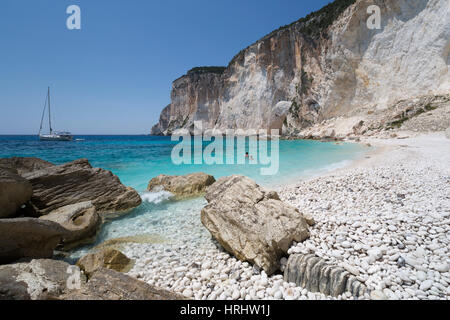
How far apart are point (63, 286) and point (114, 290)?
99 cm

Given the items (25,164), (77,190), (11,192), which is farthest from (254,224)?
(25,164)

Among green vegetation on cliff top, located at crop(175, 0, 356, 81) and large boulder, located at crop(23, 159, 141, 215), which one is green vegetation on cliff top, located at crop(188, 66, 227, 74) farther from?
large boulder, located at crop(23, 159, 141, 215)

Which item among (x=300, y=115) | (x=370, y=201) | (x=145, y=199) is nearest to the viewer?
(x=370, y=201)

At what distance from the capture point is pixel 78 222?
15.1 ft

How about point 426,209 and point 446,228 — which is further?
point 426,209

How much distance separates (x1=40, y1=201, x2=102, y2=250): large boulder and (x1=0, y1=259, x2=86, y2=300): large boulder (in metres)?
1.32

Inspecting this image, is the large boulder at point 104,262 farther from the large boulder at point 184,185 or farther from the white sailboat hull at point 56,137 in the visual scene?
the white sailboat hull at point 56,137

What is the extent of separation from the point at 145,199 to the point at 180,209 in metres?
1.87

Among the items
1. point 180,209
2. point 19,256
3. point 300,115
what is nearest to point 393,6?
point 300,115

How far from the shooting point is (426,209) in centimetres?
359

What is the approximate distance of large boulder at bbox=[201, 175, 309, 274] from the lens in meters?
3.06

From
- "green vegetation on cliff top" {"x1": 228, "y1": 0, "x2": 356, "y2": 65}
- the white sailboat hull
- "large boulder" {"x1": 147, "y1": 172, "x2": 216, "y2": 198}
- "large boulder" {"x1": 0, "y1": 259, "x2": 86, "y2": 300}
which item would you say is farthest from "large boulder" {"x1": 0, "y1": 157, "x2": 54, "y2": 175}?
the white sailboat hull

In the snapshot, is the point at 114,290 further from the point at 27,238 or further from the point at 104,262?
the point at 27,238
